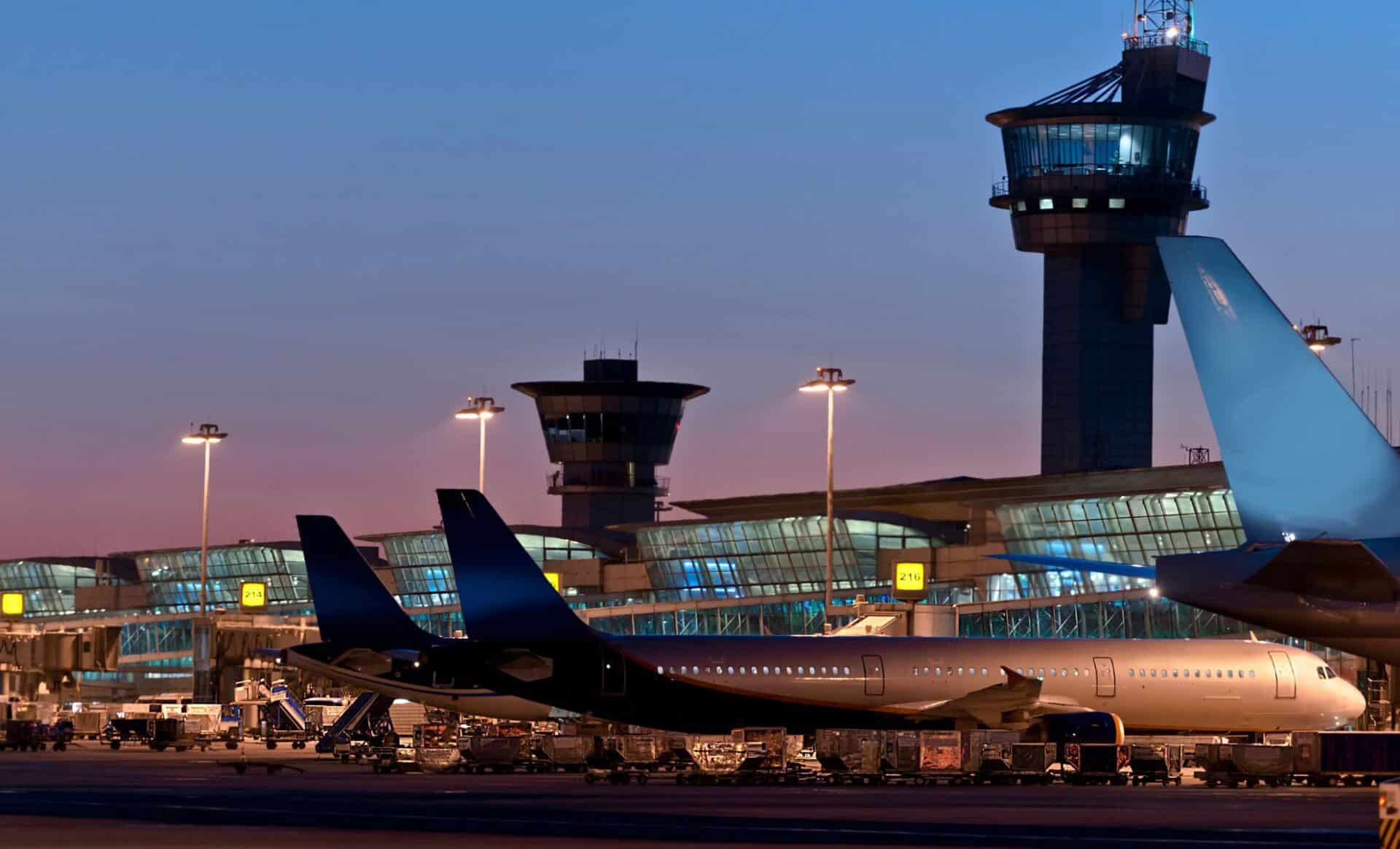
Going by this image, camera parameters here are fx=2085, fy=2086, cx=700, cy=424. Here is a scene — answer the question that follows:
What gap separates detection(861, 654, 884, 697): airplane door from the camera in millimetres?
47469

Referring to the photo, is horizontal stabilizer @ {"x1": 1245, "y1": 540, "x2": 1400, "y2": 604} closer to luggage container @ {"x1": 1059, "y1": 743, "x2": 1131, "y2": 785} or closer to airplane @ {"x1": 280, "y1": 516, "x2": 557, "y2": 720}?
luggage container @ {"x1": 1059, "y1": 743, "x2": 1131, "y2": 785}

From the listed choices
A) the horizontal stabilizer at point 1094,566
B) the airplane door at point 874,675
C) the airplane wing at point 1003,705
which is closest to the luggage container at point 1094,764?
the airplane wing at point 1003,705

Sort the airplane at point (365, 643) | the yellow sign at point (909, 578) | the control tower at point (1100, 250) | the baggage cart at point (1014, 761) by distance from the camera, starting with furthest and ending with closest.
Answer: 1. the control tower at point (1100, 250)
2. the yellow sign at point (909, 578)
3. the airplane at point (365, 643)
4. the baggage cart at point (1014, 761)

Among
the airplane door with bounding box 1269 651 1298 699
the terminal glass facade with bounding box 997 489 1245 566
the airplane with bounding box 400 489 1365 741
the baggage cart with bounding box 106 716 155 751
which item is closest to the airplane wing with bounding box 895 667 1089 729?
the airplane with bounding box 400 489 1365 741

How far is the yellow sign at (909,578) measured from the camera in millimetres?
65250

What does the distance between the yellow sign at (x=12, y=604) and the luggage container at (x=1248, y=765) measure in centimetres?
5870

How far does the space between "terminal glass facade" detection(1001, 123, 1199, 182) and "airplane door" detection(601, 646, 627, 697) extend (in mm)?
111153

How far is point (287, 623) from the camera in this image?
2933 inches

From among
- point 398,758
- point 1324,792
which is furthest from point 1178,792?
point 398,758

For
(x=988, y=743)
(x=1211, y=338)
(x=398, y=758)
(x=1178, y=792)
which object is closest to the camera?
(x=1211, y=338)

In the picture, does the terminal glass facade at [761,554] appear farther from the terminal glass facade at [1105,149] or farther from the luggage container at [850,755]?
the luggage container at [850,755]

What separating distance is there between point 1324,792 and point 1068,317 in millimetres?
113520

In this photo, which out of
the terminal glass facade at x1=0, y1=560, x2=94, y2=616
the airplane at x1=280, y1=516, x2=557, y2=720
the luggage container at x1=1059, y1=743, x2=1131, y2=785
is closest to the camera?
the luggage container at x1=1059, y1=743, x2=1131, y2=785

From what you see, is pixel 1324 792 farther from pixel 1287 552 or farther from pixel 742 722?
pixel 1287 552
